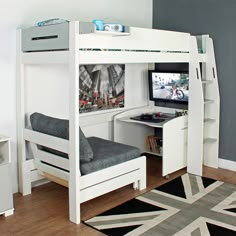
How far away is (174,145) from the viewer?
150 inches

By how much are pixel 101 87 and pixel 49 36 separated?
4.28 ft

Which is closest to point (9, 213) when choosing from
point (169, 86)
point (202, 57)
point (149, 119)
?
point (149, 119)

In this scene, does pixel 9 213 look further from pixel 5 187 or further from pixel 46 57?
pixel 46 57

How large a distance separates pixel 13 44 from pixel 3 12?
0.29m

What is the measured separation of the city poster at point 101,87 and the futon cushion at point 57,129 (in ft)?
2.40

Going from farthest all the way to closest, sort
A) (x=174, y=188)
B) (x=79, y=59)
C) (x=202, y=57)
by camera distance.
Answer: (x=202, y=57) → (x=174, y=188) → (x=79, y=59)

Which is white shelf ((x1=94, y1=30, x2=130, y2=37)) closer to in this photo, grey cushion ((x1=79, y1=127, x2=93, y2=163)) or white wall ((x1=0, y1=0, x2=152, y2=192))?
grey cushion ((x1=79, y1=127, x2=93, y2=163))

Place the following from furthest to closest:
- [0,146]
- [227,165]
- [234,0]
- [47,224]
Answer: [227,165] → [234,0] → [0,146] → [47,224]

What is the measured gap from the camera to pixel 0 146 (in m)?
3.02

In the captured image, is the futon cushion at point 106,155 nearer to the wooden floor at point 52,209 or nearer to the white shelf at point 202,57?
the wooden floor at point 52,209

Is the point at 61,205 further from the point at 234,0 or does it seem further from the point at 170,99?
the point at 234,0

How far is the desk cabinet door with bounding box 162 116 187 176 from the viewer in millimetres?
3699

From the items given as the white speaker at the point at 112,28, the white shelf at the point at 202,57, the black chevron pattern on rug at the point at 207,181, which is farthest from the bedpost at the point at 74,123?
the white shelf at the point at 202,57

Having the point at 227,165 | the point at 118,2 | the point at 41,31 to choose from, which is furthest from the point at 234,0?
the point at 41,31
